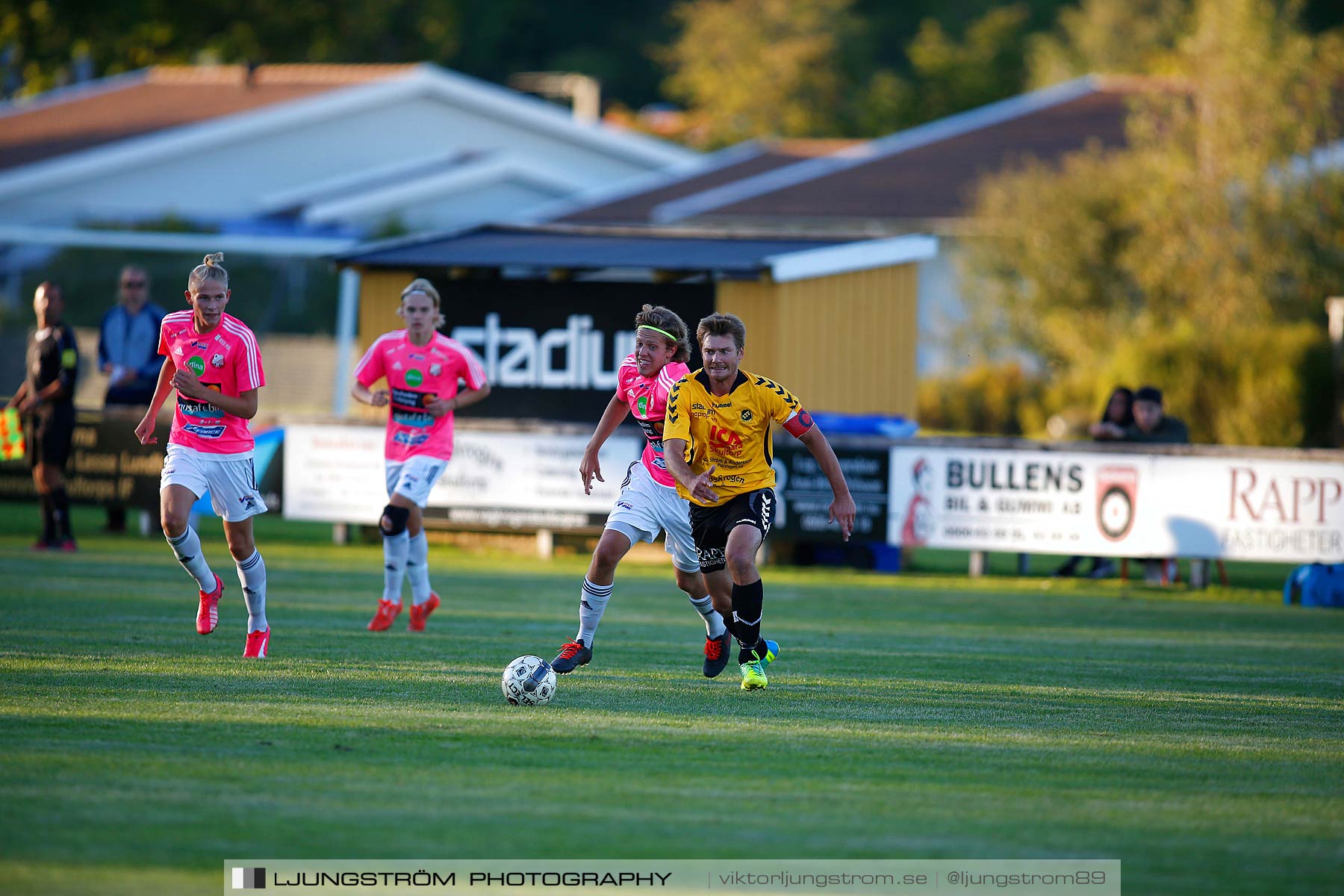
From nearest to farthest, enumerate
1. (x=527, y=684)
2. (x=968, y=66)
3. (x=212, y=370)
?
(x=527, y=684) < (x=212, y=370) < (x=968, y=66)

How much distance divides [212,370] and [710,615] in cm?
320

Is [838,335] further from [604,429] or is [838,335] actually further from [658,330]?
[658,330]

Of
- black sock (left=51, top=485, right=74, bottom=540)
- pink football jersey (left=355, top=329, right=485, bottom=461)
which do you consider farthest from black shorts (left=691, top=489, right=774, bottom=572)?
black sock (left=51, top=485, right=74, bottom=540)

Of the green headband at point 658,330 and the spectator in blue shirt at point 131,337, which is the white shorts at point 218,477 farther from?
the spectator in blue shirt at point 131,337

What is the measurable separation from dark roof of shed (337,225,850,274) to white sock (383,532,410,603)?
6.76 metres

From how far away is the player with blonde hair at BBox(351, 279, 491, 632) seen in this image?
36.9 ft

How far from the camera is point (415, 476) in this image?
440 inches

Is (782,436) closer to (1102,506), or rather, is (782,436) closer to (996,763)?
(1102,506)

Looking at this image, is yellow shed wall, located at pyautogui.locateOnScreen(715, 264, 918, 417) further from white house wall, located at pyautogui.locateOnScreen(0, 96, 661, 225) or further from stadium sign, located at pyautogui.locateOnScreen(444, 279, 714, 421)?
white house wall, located at pyautogui.locateOnScreen(0, 96, 661, 225)

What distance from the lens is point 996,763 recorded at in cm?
732

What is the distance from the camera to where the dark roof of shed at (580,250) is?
17.8m

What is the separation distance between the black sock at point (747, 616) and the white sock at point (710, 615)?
0.51m

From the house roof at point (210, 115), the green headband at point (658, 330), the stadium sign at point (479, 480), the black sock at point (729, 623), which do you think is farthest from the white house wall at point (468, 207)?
the black sock at point (729, 623)

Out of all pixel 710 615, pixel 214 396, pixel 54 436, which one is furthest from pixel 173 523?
pixel 54 436
